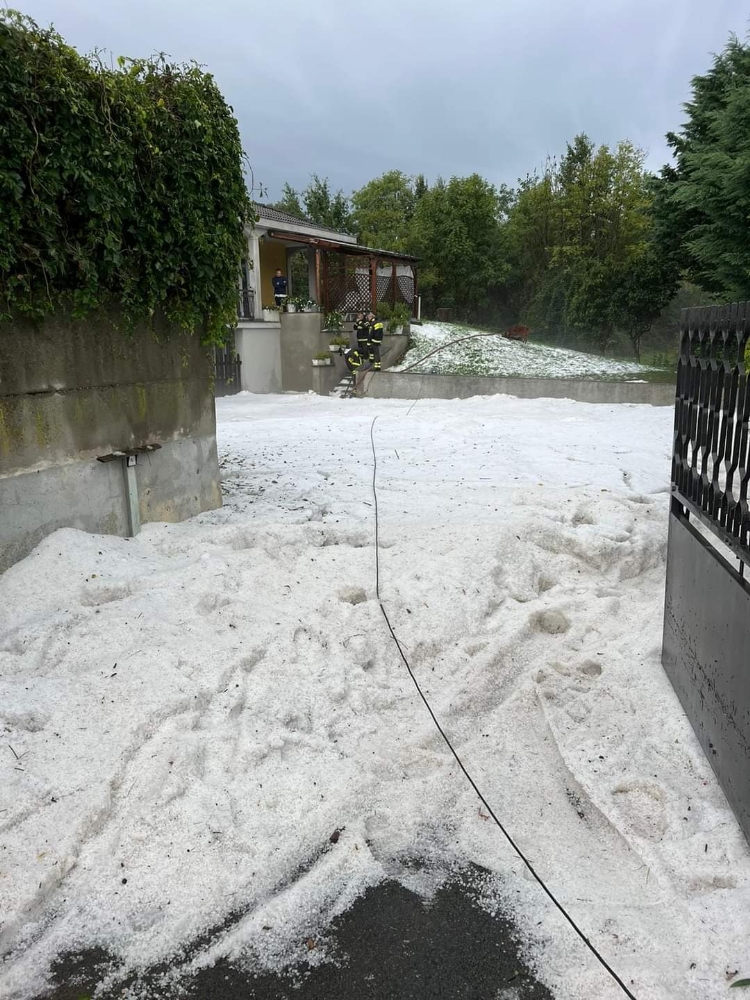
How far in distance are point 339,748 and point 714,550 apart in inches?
69.9

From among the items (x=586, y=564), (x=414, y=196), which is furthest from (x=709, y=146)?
(x=414, y=196)

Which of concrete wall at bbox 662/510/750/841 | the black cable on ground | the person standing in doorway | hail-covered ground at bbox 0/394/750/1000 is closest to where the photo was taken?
the black cable on ground

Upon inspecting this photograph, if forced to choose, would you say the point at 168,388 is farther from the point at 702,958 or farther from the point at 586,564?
the point at 702,958

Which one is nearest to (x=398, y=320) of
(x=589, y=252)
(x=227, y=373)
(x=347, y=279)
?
(x=347, y=279)

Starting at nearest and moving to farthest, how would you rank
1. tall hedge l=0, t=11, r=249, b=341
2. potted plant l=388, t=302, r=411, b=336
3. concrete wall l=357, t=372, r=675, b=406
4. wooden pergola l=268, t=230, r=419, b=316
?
tall hedge l=0, t=11, r=249, b=341
concrete wall l=357, t=372, r=675, b=406
potted plant l=388, t=302, r=411, b=336
wooden pergola l=268, t=230, r=419, b=316

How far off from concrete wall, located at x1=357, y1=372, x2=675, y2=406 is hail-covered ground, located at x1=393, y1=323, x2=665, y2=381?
3.09 ft

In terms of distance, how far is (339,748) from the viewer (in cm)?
312

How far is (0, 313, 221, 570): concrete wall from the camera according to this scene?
172 inches

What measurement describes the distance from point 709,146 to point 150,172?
15.4m

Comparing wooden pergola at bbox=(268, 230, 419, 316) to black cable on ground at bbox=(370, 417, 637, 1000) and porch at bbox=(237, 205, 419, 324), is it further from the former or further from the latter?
black cable on ground at bbox=(370, 417, 637, 1000)

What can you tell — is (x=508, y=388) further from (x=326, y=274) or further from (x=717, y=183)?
(x=326, y=274)

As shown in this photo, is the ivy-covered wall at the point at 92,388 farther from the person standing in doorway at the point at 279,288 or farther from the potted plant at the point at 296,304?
the person standing in doorway at the point at 279,288

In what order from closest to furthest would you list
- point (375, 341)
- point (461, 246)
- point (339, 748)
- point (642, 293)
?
point (339, 748)
point (375, 341)
point (642, 293)
point (461, 246)

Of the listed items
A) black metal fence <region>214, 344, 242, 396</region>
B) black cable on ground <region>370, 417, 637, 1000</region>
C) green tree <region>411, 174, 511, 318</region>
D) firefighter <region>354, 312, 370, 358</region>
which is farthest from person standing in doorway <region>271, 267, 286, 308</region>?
black cable on ground <region>370, 417, 637, 1000</region>
